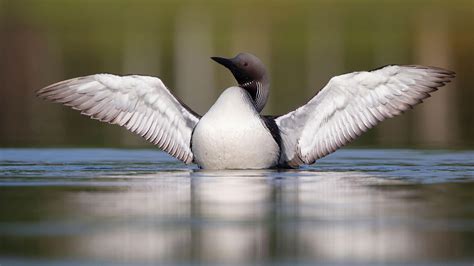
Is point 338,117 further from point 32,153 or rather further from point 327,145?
point 32,153

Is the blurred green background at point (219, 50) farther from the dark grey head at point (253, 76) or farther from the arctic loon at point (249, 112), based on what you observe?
the dark grey head at point (253, 76)

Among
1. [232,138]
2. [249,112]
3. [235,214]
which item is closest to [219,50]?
[249,112]

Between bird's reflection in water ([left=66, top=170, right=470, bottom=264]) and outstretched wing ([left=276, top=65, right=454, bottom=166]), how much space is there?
6.25 ft

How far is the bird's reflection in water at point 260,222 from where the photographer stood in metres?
7.96

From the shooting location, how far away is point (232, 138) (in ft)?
43.9

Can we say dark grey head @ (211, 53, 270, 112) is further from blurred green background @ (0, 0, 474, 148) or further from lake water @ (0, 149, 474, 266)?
blurred green background @ (0, 0, 474, 148)

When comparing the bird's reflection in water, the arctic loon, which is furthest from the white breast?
the bird's reflection in water

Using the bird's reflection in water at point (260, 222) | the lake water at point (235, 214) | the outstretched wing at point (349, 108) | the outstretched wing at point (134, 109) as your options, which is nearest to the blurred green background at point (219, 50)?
the outstretched wing at point (134, 109)

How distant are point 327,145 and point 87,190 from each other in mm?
4018

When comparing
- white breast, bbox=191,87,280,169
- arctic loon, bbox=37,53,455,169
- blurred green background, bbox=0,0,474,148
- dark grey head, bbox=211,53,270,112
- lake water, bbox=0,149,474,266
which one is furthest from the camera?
blurred green background, bbox=0,0,474,148

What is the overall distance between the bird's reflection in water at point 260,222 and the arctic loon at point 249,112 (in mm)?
1065

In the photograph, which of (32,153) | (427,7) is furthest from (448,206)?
(427,7)

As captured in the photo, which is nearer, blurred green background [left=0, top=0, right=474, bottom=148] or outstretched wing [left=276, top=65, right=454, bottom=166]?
outstretched wing [left=276, top=65, right=454, bottom=166]

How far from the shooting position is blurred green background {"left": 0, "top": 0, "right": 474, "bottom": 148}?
70.2ft
